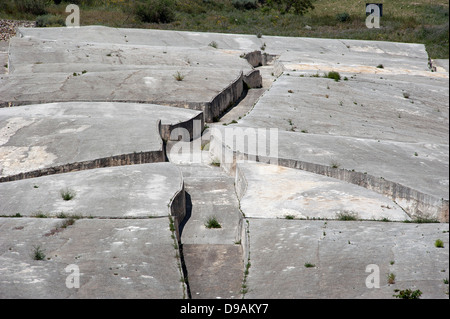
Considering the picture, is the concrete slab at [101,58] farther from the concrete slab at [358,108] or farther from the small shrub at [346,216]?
the small shrub at [346,216]

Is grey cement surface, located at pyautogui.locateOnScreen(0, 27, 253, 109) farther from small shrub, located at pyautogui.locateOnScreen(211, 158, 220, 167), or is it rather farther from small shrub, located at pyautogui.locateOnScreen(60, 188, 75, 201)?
small shrub, located at pyautogui.locateOnScreen(60, 188, 75, 201)

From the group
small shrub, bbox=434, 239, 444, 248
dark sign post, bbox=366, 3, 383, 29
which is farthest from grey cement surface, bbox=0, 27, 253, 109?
dark sign post, bbox=366, 3, 383, 29

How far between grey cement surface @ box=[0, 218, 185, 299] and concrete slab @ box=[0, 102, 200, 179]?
312cm

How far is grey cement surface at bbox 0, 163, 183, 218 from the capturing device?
34.1 ft

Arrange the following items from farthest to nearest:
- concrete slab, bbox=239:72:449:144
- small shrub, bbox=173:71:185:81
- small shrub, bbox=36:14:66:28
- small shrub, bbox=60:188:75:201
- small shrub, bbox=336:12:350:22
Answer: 1. small shrub, bbox=336:12:350:22
2. small shrub, bbox=36:14:66:28
3. small shrub, bbox=173:71:185:81
4. concrete slab, bbox=239:72:449:144
5. small shrub, bbox=60:188:75:201

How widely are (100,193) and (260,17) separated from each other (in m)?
30.8

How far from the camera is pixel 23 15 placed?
34812mm

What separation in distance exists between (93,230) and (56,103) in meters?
8.45

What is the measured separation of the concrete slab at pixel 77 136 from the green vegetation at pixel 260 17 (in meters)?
16.8

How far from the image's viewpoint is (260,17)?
4012 centimetres

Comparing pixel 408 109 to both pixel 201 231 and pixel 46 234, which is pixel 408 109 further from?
pixel 46 234

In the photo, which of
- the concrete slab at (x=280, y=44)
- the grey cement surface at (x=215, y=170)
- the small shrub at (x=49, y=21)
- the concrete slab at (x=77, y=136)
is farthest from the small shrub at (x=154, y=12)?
the concrete slab at (x=77, y=136)

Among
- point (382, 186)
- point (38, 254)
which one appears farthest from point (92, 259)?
point (382, 186)
